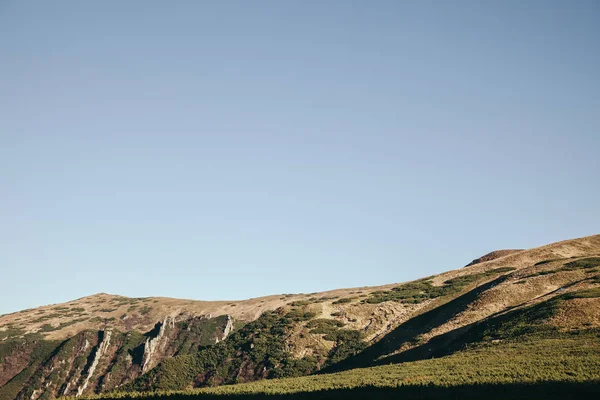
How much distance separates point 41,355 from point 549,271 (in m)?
138

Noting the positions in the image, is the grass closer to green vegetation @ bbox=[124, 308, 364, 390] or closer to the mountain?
the mountain

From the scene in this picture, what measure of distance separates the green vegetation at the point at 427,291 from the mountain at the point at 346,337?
0.42 metres

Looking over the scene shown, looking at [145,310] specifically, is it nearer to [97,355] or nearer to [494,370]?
[97,355]

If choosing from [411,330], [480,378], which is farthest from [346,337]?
[480,378]

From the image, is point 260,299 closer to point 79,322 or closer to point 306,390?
point 79,322

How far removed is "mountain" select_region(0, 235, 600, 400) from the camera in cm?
4812

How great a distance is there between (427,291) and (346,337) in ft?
86.2

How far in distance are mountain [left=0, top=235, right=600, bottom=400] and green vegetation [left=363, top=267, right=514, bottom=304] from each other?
1.39 feet

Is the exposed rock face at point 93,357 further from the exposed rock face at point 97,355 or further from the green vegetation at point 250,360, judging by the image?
the green vegetation at point 250,360

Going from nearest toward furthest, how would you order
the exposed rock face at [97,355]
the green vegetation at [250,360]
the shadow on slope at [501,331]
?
the shadow on slope at [501,331] → the green vegetation at [250,360] → the exposed rock face at [97,355]

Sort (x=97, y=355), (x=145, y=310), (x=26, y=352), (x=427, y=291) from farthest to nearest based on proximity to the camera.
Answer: (x=145, y=310), (x=26, y=352), (x=97, y=355), (x=427, y=291)

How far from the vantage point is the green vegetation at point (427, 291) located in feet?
312

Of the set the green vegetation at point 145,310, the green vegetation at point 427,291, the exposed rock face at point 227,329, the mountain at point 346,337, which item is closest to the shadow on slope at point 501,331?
the mountain at point 346,337

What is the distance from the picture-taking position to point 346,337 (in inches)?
3305
